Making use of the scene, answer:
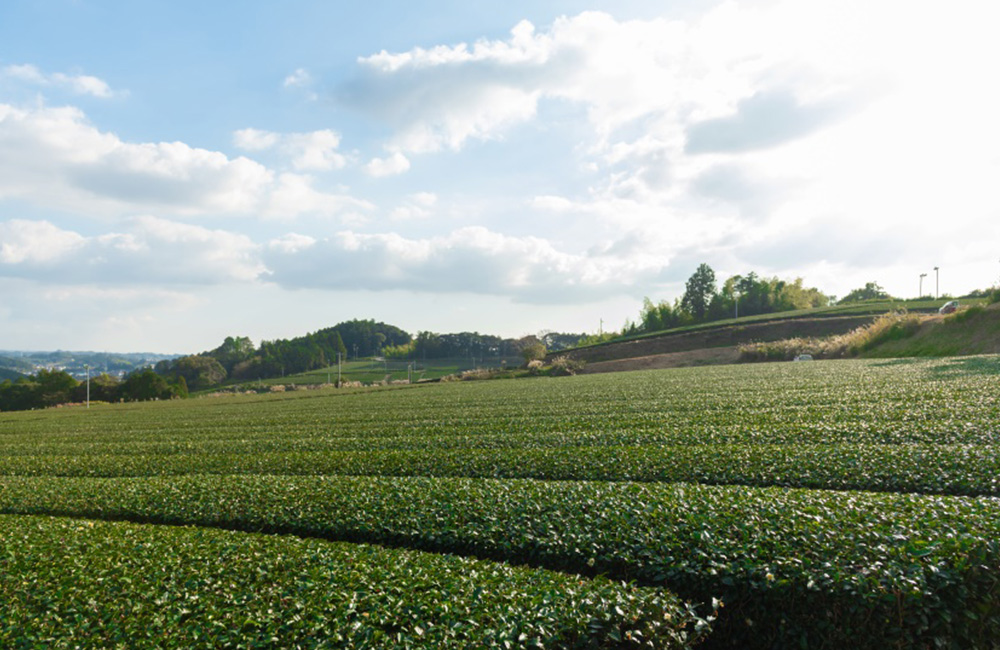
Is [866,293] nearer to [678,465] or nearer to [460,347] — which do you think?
[460,347]

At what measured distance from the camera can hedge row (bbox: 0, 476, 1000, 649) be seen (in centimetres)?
651

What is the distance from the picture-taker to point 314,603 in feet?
21.0

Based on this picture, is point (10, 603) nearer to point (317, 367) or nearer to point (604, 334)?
point (604, 334)

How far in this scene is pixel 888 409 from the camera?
1986 centimetres

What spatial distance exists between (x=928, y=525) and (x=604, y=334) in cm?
14110

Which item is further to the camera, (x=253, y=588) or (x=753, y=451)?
(x=753, y=451)

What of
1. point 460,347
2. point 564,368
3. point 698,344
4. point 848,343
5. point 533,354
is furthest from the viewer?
point 460,347

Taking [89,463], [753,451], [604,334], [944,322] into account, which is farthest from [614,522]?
[604,334]

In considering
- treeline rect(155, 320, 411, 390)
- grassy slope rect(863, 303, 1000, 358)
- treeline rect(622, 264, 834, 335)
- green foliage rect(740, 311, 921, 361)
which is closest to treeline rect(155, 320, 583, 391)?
treeline rect(155, 320, 411, 390)

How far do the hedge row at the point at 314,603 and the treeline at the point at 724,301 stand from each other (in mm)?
132224

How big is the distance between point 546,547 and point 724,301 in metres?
135

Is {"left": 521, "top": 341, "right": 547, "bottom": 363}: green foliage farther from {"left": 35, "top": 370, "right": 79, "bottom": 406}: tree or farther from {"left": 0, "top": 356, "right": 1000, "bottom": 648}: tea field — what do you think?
{"left": 0, "top": 356, "right": 1000, "bottom": 648}: tea field

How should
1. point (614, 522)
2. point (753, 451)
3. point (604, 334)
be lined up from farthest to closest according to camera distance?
1. point (604, 334)
2. point (753, 451)
3. point (614, 522)

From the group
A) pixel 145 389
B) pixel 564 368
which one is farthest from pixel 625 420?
pixel 145 389
